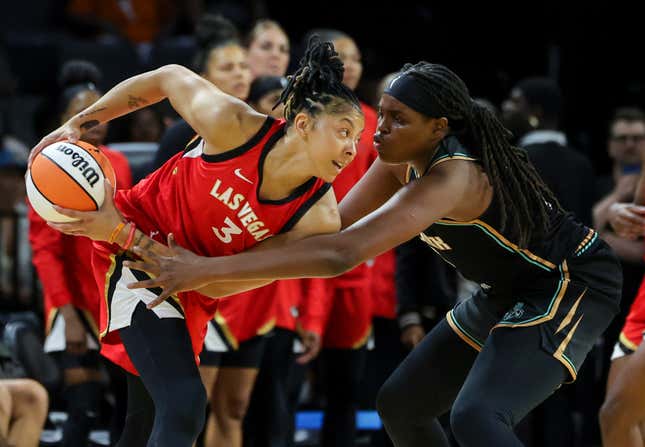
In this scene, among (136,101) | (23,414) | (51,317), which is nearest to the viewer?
(136,101)

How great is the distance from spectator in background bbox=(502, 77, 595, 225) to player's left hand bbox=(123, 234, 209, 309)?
2.72 metres

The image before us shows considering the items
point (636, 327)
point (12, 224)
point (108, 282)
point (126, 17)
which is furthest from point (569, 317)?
point (126, 17)

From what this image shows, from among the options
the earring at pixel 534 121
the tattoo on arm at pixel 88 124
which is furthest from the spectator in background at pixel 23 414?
the earring at pixel 534 121

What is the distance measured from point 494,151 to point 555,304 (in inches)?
22.8

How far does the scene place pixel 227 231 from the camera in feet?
13.8

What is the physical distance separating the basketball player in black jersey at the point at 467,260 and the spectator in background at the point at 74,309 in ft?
5.94

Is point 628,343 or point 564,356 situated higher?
point 564,356

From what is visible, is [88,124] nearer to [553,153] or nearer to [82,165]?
[82,165]

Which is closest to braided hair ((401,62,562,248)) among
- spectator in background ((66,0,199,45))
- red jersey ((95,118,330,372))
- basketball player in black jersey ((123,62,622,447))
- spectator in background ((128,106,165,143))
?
basketball player in black jersey ((123,62,622,447))

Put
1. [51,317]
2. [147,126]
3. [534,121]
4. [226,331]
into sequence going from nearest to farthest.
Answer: [226,331], [51,317], [534,121], [147,126]

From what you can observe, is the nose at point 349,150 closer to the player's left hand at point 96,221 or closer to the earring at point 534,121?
the player's left hand at point 96,221

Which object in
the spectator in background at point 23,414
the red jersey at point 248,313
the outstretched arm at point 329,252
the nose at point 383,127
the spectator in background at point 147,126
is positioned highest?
the nose at point 383,127

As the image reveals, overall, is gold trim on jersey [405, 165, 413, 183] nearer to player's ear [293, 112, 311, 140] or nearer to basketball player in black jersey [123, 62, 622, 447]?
basketball player in black jersey [123, 62, 622, 447]

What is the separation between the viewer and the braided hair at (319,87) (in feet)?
13.6
